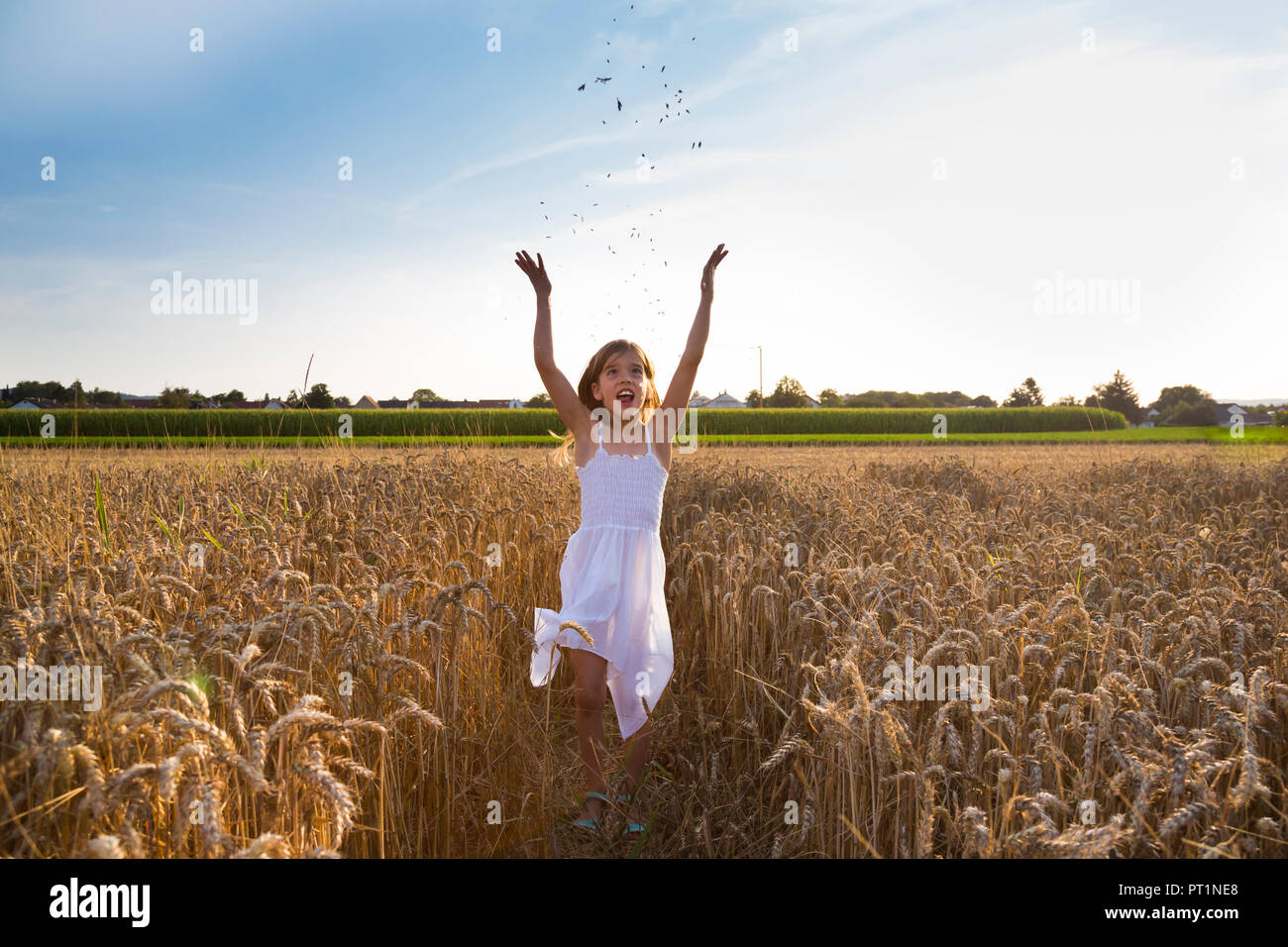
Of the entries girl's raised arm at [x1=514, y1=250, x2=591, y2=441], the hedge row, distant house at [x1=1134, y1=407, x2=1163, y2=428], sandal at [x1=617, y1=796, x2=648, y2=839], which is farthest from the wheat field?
distant house at [x1=1134, y1=407, x2=1163, y2=428]

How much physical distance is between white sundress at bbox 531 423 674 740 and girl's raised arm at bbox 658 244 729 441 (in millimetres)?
192

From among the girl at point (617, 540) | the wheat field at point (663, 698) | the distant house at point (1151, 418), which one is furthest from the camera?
the distant house at point (1151, 418)

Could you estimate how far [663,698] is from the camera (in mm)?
4496

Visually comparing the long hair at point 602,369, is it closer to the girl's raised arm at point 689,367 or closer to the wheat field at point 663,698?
the girl's raised arm at point 689,367

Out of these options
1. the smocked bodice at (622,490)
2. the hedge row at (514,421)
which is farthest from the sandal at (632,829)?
the hedge row at (514,421)

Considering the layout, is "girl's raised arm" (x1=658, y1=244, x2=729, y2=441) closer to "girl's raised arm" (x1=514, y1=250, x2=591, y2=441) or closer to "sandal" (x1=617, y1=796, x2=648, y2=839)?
"girl's raised arm" (x1=514, y1=250, x2=591, y2=441)

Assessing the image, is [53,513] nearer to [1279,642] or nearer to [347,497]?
[347,497]

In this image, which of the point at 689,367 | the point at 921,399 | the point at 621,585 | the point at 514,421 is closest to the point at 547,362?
the point at 689,367

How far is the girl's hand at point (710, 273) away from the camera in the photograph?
3932mm

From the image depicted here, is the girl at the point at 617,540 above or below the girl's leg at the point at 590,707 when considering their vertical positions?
above

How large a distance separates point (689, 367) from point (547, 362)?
2.30 feet

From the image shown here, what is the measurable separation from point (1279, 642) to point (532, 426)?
5307 cm

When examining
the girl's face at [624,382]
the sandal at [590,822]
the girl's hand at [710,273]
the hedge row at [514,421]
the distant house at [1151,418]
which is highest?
the distant house at [1151,418]
